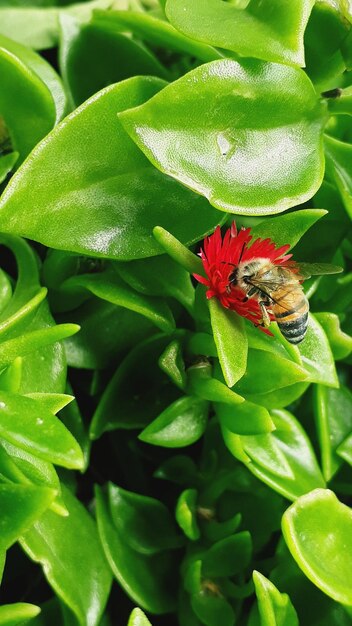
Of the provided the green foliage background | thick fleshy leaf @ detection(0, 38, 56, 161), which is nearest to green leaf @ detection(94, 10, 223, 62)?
the green foliage background

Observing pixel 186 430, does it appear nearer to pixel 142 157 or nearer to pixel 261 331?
pixel 261 331

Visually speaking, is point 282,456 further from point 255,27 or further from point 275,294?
point 255,27

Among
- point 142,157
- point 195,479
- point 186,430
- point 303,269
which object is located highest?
point 142,157

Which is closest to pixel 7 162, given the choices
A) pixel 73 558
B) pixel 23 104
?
pixel 23 104

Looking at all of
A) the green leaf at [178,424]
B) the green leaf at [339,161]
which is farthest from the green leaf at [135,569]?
the green leaf at [339,161]

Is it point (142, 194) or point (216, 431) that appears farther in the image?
point (216, 431)

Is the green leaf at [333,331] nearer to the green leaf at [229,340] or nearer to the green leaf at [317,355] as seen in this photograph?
the green leaf at [317,355]

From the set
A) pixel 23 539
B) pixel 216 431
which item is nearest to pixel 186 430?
pixel 216 431
